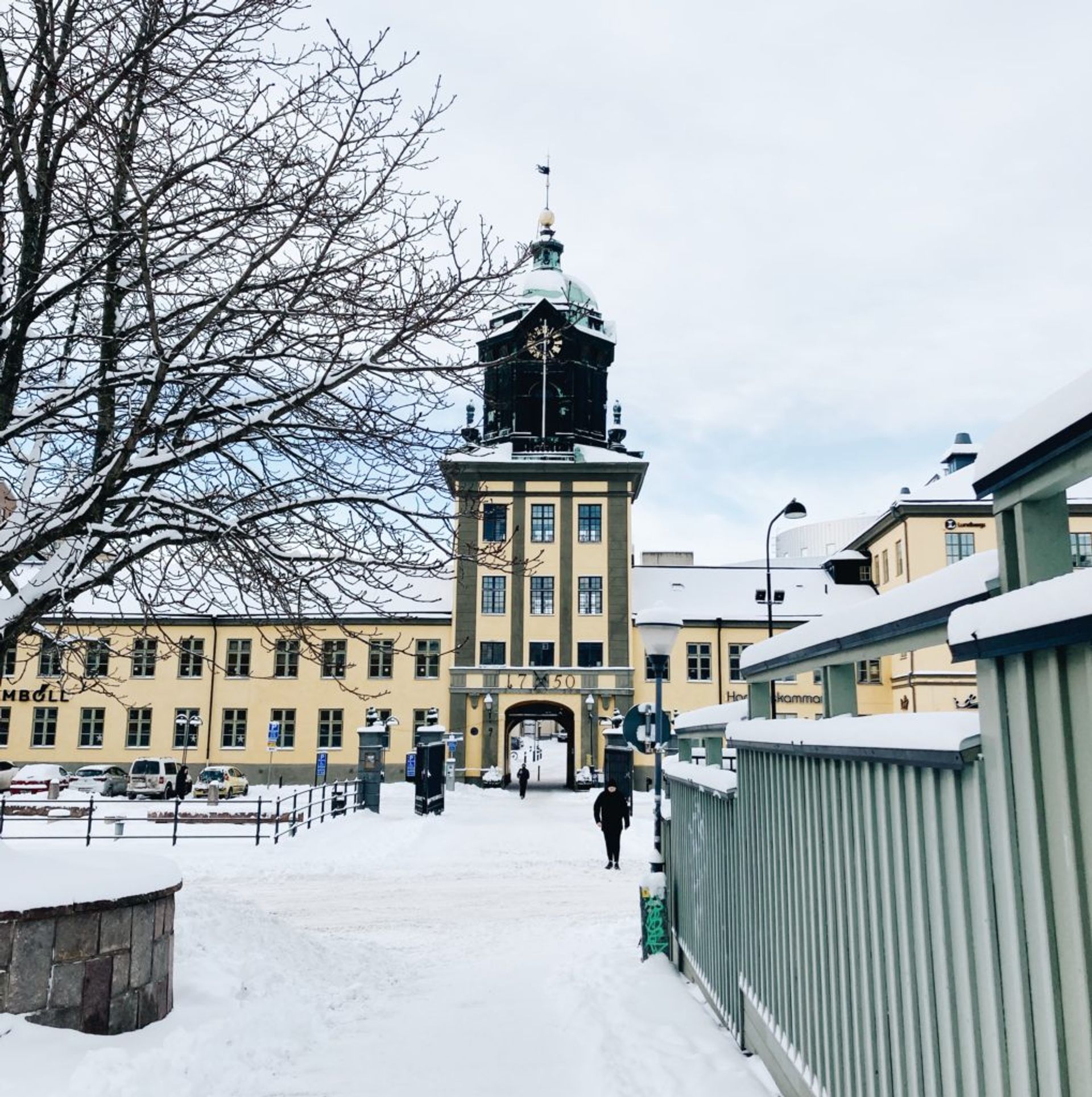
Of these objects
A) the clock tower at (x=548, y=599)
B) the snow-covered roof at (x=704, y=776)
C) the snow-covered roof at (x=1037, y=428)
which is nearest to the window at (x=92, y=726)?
the clock tower at (x=548, y=599)

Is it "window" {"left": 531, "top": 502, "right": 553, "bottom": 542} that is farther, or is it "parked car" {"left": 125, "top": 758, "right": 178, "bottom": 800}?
"window" {"left": 531, "top": 502, "right": 553, "bottom": 542}

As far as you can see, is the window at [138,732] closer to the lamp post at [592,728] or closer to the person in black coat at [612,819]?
the lamp post at [592,728]

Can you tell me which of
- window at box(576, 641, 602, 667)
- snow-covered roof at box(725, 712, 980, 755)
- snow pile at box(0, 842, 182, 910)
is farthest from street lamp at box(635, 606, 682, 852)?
window at box(576, 641, 602, 667)

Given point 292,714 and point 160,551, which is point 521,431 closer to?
point 292,714

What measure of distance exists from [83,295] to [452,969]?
7094 mm

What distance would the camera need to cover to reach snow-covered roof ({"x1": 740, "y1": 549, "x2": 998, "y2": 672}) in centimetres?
283

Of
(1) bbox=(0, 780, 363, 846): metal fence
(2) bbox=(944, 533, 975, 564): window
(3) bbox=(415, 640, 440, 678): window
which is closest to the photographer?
(1) bbox=(0, 780, 363, 846): metal fence

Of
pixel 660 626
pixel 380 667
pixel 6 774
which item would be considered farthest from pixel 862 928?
pixel 380 667

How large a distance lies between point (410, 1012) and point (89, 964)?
2627mm

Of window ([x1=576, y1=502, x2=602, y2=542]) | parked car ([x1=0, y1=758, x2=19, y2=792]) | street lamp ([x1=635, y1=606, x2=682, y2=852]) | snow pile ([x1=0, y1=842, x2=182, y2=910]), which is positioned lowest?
parked car ([x1=0, y1=758, x2=19, y2=792])

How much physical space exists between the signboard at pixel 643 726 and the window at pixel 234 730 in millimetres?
38120

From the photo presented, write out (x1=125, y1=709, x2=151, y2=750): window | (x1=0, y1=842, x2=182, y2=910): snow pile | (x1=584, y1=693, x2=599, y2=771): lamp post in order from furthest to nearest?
(x1=125, y1=709, x2=151, y2=750): window < (x1=584, y1=693, x2=599, y2=771): lamp post < (x1=0, y1=842, x2=182, y2=910): snow pile

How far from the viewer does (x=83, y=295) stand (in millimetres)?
8625

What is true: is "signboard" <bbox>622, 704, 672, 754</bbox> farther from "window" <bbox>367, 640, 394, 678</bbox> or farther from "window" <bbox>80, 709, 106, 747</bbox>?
"window" <bbox>80, 709, 106, 747</bbox>
